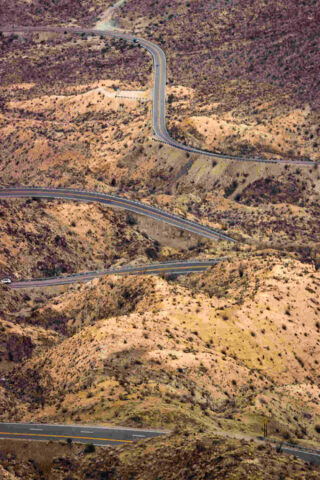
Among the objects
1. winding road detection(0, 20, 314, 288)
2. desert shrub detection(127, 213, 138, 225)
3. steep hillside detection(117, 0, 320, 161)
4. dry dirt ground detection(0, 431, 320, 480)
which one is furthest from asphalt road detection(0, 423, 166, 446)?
steep hillside detection(117, 0, 320, 161)

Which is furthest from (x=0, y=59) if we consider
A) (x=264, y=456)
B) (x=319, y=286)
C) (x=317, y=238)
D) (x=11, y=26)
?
(x=264, y=456)

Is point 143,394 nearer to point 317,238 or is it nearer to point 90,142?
point 317,238

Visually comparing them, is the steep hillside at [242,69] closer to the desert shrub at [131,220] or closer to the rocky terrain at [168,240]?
the rocky terrain at [168,240]

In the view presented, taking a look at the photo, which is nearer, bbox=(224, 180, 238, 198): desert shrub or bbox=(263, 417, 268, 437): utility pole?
bbox=(263, 417, 268, 437): utility pole

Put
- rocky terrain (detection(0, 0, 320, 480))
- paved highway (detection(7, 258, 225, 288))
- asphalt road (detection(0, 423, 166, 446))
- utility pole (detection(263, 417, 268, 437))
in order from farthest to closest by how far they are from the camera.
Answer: paved highway (detection(7, 258, 225, 288)) < rocky terrain (detection(0, 0, 320, 480)) < utility pole (detection(263, 417, 268, 437)) < asphalt road (detection(0, 423, 166, 446))

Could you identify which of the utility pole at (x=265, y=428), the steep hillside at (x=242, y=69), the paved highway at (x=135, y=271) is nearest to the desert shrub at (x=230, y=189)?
the steep hillside at (x=242, y=69)

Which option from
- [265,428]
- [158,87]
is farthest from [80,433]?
[158,87]

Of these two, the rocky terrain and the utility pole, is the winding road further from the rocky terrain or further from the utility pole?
the utility pole
